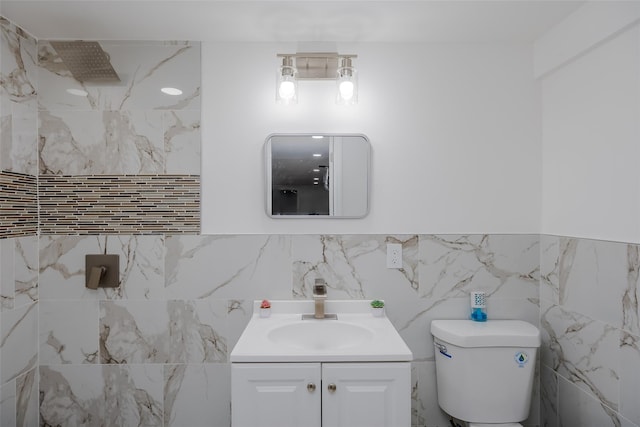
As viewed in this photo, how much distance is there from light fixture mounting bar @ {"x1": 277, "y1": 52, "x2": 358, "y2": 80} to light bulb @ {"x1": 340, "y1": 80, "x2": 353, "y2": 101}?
0.31ft

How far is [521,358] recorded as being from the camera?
172cm

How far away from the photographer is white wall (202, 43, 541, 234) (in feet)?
6.41

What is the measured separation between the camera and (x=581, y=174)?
1721 millimetres

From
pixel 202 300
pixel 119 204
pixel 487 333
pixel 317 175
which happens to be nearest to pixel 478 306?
pixel 487 333

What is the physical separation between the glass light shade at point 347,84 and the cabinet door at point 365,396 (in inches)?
47.4

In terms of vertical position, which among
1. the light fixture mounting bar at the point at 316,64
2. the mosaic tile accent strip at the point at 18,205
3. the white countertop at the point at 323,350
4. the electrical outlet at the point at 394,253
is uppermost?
the light fixture mounting bar at the point at 316,64

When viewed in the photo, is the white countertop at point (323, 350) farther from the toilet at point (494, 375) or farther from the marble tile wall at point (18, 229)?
the marble tile wall at point (18, 229)

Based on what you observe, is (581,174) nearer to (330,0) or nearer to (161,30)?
(330,0)

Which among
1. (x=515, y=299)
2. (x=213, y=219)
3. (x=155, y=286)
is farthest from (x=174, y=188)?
(x=515, y=299)

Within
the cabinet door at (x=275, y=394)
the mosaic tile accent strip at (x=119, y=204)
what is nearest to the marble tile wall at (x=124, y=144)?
the mosaic tile accent strip at (x=119, y=204)

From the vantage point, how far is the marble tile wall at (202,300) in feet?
6.31

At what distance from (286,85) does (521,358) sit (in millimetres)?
1663

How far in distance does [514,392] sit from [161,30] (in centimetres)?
235

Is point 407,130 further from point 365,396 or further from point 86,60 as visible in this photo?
point 86,60
